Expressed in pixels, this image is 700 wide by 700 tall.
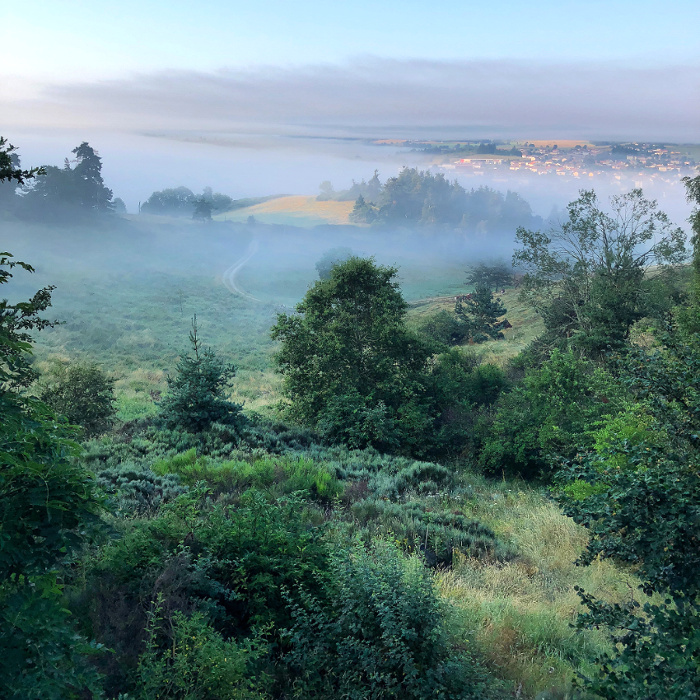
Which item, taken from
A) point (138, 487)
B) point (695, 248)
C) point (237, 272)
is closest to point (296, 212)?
point (237, 272)

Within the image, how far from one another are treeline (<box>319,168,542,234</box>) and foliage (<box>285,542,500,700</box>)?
152 meters

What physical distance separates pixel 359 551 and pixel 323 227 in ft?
481

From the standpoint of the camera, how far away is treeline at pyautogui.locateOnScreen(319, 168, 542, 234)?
15712 cm

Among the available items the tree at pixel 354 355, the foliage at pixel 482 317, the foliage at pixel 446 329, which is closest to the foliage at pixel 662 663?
the tree at pixel 354 355

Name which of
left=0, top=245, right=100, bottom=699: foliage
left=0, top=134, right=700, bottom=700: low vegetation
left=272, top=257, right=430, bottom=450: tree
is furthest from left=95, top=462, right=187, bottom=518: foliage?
left=272, top=257, right=430, bottom=450: tree

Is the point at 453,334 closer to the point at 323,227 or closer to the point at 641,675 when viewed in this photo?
the point at 641,675

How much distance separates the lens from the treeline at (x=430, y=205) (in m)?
157

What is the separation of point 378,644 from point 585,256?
1400 inches

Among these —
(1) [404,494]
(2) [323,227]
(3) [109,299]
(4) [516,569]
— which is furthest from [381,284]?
(2) [323,227]

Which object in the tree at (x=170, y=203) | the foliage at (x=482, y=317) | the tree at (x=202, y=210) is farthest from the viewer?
the tree at (x=170, y=203)

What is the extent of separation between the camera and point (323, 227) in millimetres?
148875

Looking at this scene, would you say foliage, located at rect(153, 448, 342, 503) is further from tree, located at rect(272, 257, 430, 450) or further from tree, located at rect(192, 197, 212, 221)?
tree, located at rect(192, 197, 212, 221)

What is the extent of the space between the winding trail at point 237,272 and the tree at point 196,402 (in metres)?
61.1

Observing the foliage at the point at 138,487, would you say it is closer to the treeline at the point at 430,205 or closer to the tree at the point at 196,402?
the tree at the point at 196,402
